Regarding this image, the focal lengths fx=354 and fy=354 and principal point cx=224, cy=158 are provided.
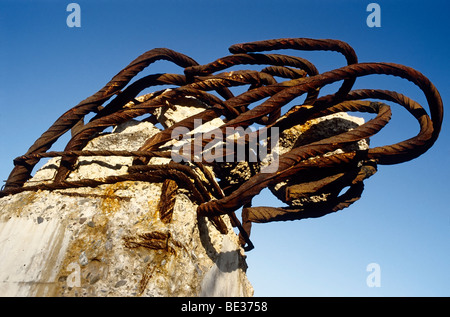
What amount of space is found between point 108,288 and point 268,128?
140 centimetres

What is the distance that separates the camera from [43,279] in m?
1.66

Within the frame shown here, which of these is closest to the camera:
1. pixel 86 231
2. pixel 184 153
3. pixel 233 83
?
pixel 86 231

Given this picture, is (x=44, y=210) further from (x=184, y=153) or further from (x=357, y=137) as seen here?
(x=357, y=137)

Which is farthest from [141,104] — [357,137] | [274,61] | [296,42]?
[357,137]
